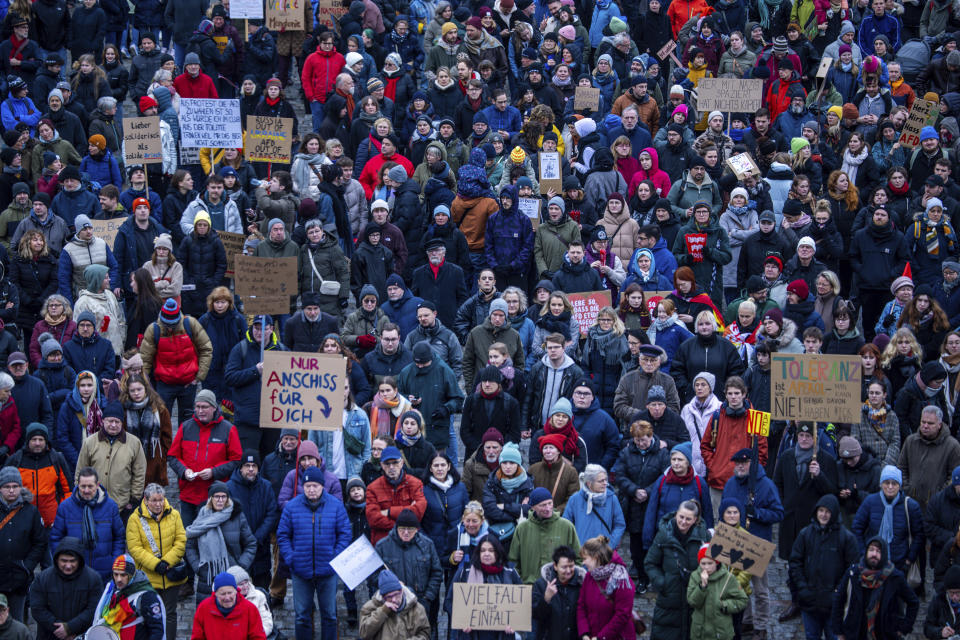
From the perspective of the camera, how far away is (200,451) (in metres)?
14.2

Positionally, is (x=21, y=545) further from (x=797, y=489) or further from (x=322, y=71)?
(x=322, y=71)

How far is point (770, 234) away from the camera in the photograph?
18.1 meters

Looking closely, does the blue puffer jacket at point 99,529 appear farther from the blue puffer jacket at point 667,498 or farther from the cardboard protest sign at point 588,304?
the cardboard protest sign at point 588,304

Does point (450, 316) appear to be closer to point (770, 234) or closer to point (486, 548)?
point (770, 234)

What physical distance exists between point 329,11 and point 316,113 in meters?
2.50

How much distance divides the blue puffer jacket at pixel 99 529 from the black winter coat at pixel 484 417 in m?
3.14

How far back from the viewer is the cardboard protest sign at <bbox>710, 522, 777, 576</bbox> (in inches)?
504

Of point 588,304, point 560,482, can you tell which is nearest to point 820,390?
point 560,482

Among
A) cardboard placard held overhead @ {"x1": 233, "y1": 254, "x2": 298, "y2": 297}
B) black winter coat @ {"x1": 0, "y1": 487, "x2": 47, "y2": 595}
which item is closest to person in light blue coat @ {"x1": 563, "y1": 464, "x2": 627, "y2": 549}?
cardboard placard held overhead @ {"x1": 233, "y1": 254, "x2": 298, "y2": 297}

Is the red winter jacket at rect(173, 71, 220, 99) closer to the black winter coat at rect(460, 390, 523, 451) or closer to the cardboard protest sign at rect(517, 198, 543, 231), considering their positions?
the cardboard protest sign at rect(517, 198, 543, 231)

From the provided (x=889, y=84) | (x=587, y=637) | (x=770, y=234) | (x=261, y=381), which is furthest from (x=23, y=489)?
(x=889, y=84)

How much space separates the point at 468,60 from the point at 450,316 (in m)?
Answer: 6.02

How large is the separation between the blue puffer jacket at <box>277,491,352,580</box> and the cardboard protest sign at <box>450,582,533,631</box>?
4.54 ft

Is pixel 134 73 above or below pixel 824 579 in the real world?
above
